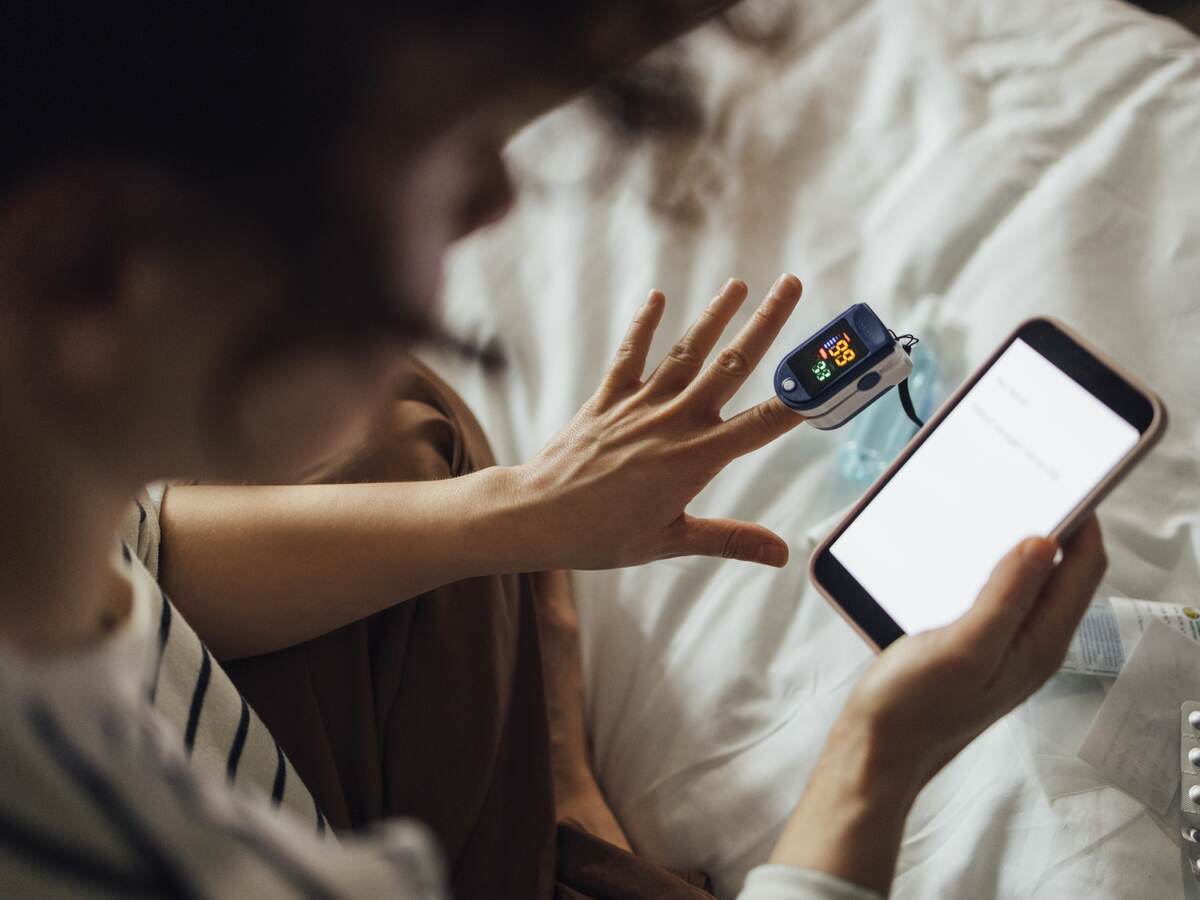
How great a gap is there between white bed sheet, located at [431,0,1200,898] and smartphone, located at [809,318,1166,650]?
0.39 ft

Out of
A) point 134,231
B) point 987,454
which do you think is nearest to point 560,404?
point 987,454

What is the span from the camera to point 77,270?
11.8 inches

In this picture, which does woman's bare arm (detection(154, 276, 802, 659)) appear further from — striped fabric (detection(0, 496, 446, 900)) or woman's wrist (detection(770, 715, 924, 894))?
striped fabric (detection(0, 496, 446, 900))

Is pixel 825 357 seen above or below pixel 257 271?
below

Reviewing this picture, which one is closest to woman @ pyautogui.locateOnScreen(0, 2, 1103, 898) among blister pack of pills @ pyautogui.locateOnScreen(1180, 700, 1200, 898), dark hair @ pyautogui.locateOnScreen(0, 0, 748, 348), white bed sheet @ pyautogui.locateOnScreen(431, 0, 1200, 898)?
dark hair @ pyautogui.locateOnScreen(0, 0, 748, 348)

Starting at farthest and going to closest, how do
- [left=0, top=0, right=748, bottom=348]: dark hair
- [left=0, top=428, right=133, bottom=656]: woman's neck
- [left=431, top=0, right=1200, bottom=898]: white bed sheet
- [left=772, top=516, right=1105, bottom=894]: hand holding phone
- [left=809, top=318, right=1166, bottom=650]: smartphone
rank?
1. [left=431, top=0, right=1200, bottom=898]: white bed sheet
2. [left=809, top=318, right=1166, bottom=650]: smartphone
3. [left=772, top=516, right=1105, bottom=894]: hand holding phone
4. [left=0, top=428, right=133, bottom=656]: woman's neck
5. [left=0, top=0, right=748, bottom=348]: dark hair

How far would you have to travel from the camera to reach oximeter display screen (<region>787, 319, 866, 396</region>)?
66 cm

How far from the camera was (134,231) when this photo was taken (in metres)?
0.29

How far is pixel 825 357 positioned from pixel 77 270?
0.50 meters

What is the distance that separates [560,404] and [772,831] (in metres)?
0.46

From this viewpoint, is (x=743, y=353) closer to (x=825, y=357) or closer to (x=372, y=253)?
(x=825, y=357)

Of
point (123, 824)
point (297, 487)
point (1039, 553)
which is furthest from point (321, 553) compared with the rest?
point (1039, 553)

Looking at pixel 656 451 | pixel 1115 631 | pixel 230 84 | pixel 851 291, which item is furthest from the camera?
pixel 851 291

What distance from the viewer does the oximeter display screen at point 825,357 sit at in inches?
26.1
